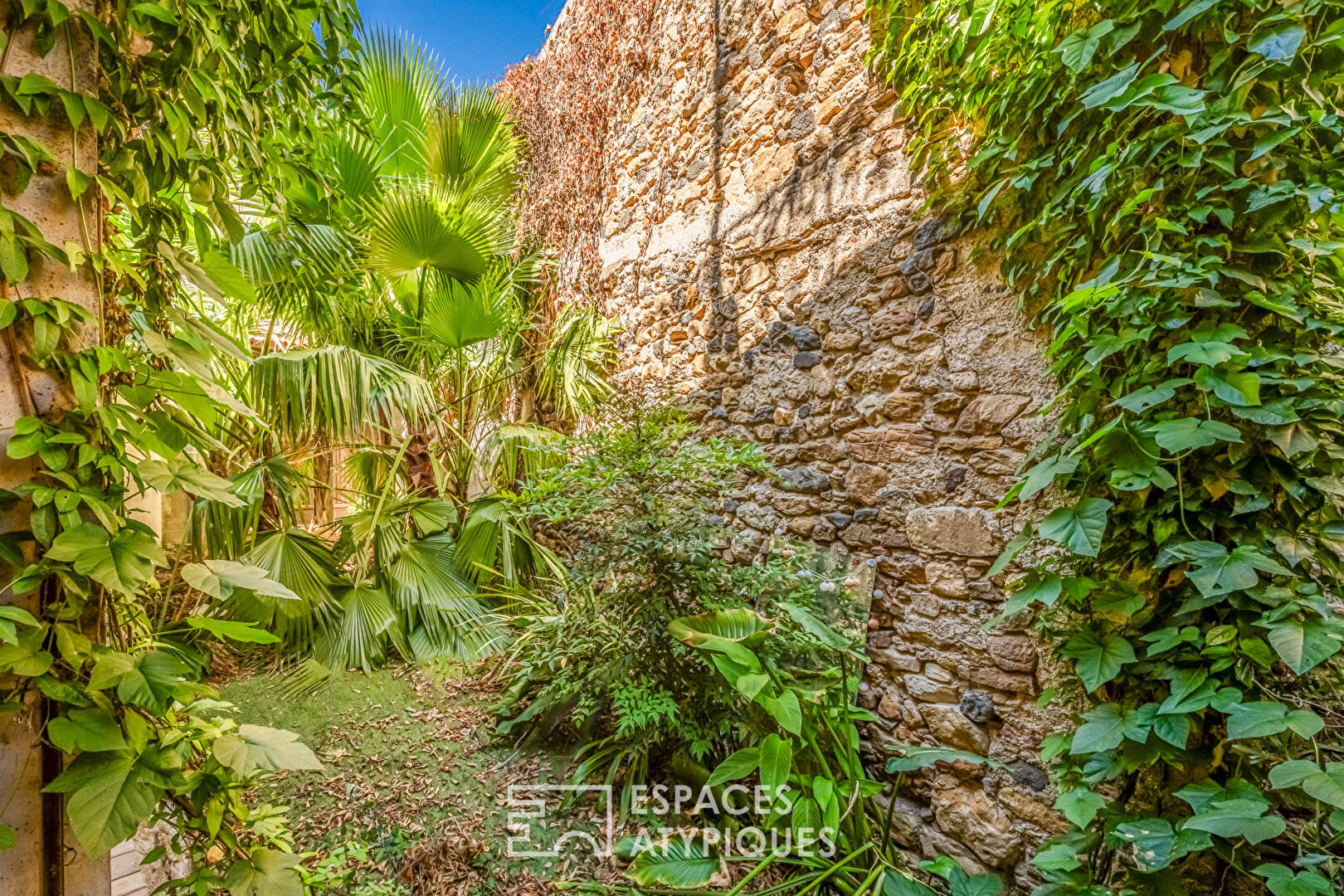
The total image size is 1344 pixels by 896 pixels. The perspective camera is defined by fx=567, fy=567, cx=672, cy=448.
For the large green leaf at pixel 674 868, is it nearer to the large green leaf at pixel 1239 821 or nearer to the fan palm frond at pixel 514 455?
the large green leaf at pixel 1239 821

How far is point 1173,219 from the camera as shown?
124 cm

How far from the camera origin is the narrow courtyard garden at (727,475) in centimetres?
81

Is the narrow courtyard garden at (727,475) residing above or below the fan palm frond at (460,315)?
below

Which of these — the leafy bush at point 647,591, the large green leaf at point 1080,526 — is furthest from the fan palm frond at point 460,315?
the large green leaf at point 1080,526

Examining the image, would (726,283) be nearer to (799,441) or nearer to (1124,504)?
(799,441)

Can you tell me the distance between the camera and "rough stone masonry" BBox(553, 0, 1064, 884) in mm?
1699

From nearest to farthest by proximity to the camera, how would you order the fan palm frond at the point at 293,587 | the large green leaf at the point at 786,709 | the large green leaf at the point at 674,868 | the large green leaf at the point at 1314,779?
Result: the large green leaf at the point at 1314,779, the large green leaf at the point at 786,709, the large green leaf at the point at 674,868, the fan palm frond at the point at 293,587

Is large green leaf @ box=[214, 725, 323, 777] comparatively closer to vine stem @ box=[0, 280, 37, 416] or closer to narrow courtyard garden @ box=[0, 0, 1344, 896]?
narrow courtyard garden @ box=[0, 0, 1344, 896]

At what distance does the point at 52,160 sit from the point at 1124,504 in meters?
2.00

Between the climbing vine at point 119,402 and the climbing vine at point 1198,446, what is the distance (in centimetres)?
159

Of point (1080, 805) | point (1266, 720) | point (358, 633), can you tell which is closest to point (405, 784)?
point (358, 633)

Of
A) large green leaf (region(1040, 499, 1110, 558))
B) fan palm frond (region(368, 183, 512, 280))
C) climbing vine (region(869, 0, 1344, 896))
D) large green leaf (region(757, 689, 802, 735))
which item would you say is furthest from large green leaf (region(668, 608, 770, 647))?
fan palm frond (region(368, 183, 512, 280))

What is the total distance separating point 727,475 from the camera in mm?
2430

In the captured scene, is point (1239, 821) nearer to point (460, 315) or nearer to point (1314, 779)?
point (1314, 779)
